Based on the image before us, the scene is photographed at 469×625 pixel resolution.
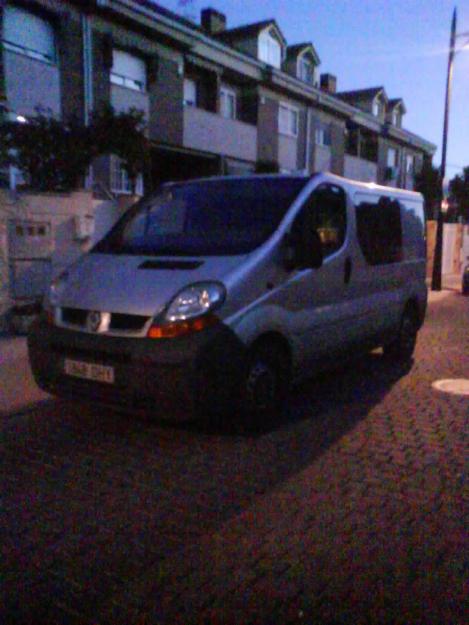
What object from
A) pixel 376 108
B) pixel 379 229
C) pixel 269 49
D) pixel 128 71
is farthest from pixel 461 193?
pixel 379 229

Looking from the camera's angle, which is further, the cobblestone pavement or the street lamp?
the street lamp

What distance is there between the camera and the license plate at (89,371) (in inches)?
162

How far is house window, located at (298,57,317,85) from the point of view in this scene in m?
25.8

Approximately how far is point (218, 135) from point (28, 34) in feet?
24.1

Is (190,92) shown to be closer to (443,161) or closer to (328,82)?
(443,161)

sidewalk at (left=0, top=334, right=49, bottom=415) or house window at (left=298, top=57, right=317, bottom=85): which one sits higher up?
house window at (left=298, top=57, right=317, bottom=85)

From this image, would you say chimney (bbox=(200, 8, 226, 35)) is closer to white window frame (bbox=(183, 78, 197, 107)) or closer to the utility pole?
white window frame (bbox=(183, 78, 197, 107))

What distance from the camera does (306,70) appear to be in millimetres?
26547

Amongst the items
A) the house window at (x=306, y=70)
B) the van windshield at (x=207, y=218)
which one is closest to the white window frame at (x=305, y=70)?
the house window at (x=306, y=70)

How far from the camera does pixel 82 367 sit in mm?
4227

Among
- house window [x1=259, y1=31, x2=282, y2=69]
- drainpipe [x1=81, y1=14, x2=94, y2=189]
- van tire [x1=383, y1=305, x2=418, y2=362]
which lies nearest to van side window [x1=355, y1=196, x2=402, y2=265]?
van tire [x1=383, y1=305, x2=418, y2=362]

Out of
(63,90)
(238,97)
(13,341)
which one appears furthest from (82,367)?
(238,97)

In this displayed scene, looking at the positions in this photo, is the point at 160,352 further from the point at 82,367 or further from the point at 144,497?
the point at 144,497

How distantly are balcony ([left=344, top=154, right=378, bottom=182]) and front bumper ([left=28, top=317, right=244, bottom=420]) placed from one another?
83.4 ft
